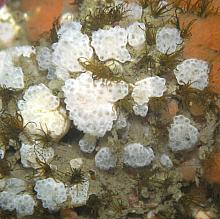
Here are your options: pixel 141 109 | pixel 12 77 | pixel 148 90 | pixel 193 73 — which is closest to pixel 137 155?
pixel 141 109

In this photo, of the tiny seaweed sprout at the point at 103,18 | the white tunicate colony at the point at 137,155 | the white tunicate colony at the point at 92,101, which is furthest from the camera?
the tiny seaweed sprout at the point at 103,18

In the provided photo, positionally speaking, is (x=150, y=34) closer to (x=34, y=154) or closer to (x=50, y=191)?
(x=34, y=154)

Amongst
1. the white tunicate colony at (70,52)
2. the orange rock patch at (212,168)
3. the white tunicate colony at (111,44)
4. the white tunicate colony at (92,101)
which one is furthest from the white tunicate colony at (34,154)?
the orange rock patch at (212,168)

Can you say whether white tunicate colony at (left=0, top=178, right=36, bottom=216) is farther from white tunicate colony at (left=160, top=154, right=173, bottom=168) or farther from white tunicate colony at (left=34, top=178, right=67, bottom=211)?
white tunicate colony at (left=160, top=154, right=173, bottom=168)

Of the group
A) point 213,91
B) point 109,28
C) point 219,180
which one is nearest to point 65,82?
point 109,28

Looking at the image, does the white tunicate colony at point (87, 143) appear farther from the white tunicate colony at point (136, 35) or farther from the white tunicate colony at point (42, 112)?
the white tunicate colony at point (136, 35)

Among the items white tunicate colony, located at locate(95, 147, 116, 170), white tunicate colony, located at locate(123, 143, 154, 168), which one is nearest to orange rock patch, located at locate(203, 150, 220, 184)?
white tunicate colony, located at locate(123, 143, 154, 168)

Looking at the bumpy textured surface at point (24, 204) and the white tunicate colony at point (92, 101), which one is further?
the bumpy textured surface at point (24, 204)

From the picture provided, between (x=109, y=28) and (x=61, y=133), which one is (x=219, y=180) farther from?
(x=109, y=28)
